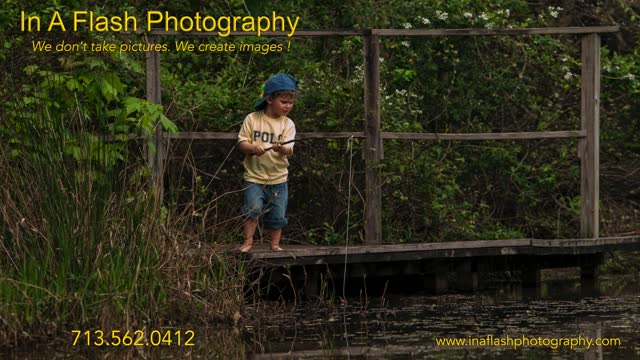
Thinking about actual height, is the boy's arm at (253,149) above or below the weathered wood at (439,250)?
above

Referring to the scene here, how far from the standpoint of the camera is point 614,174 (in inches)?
557

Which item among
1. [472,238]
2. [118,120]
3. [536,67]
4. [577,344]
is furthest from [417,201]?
[577,344]

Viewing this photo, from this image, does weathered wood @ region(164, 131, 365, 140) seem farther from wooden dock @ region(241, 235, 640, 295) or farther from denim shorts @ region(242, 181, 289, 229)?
wooden dock @ region(241, 235, 640, 295)

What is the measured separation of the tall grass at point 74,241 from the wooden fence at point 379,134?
776mm

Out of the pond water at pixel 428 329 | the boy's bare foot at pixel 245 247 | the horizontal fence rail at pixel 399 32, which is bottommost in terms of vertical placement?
the pond water at pixel 428 329

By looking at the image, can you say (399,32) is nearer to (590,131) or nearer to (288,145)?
(288,145)

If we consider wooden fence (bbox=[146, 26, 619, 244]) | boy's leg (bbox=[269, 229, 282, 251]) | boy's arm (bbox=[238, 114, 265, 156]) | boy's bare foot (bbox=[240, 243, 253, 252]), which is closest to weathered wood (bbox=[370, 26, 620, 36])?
wooden fence (bbox=[146, 26, 619, 244])

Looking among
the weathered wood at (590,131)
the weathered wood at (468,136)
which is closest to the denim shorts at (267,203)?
the weathered wood at (468,136)

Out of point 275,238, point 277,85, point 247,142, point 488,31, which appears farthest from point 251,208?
point 488,31

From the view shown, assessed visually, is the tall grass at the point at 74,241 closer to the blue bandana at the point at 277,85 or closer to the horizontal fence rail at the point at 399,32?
the blue bandana at the point at 277,85

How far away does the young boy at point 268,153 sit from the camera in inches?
420

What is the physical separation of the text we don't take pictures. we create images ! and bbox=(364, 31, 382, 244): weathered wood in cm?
64

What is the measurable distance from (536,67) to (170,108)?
12.2ft

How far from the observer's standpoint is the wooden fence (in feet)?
36.1
